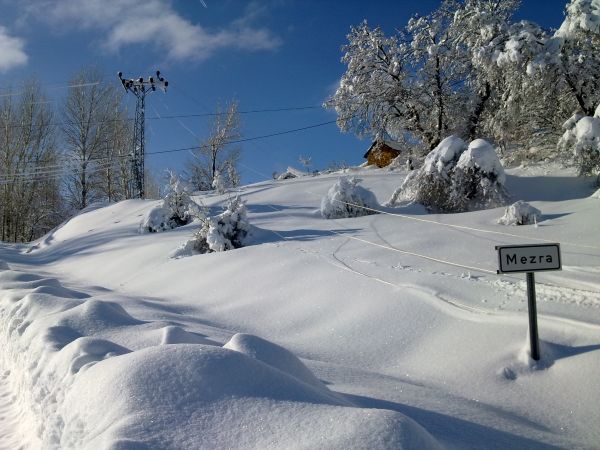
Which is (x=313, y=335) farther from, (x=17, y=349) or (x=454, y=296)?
(x=17, y=349)

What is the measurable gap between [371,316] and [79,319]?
273 cm

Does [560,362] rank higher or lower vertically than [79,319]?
lower

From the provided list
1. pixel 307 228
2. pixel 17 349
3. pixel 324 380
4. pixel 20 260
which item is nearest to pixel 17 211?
pixel 20 260

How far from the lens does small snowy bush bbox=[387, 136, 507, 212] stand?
9.89m

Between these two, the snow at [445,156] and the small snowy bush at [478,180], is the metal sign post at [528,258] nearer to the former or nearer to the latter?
the small snowy bush at [478,180]

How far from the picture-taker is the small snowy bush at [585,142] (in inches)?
364

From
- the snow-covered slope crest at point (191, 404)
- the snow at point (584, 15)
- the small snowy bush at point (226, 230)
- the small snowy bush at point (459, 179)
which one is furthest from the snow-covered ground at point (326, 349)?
the snow at point (584, 15)

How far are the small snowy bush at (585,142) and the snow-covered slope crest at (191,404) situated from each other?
9.14m

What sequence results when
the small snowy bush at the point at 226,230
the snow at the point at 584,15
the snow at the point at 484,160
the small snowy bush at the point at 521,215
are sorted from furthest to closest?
the snow at the point at 484,160
the small snowy bush at the point at 226,230
the snow at the point at 584,15
the small snowy bush at the point at 521,215

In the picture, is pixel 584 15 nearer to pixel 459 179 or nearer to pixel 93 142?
pixel 459 179

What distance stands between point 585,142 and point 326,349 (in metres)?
8.05

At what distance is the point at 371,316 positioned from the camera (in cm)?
462

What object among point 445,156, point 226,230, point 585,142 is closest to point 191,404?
point 226,230

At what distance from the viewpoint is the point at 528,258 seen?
312 cm
